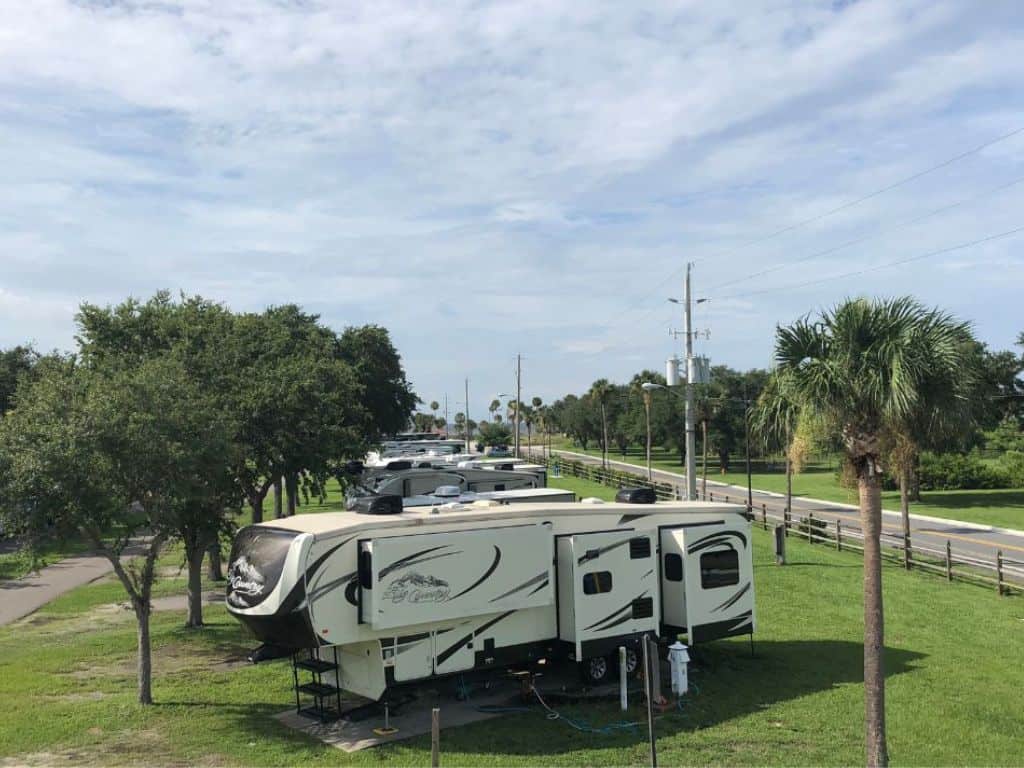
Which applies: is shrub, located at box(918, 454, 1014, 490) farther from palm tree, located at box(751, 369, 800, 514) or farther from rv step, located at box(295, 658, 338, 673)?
rv step, located at box(295, 658, 338, 673)

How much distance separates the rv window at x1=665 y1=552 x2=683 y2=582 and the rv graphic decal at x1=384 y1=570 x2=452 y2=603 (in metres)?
4.31

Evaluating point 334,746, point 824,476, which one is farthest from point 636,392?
point 334,746

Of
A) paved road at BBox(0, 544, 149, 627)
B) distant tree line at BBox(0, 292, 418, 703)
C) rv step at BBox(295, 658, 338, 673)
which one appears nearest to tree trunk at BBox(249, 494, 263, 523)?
distant tree line at BBox(0, 292, 418, 703)

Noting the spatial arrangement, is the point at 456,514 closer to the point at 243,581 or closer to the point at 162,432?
the point at 243,581

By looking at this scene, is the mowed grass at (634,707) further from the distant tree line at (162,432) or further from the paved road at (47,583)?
the paved road at (47,583)

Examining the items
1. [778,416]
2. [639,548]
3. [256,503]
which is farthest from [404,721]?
[256,503]

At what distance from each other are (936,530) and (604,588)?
31.8 m

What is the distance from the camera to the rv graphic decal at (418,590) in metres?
12.2

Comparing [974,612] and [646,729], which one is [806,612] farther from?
[646,729]

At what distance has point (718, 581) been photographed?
15.5 m

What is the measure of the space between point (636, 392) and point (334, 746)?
67925 millimetres

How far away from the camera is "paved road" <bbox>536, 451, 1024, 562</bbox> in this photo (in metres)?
33.5

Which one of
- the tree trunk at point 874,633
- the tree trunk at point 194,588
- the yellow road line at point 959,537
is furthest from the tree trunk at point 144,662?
the yellow road line at point 959,537

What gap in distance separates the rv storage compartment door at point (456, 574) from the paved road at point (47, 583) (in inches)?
434
